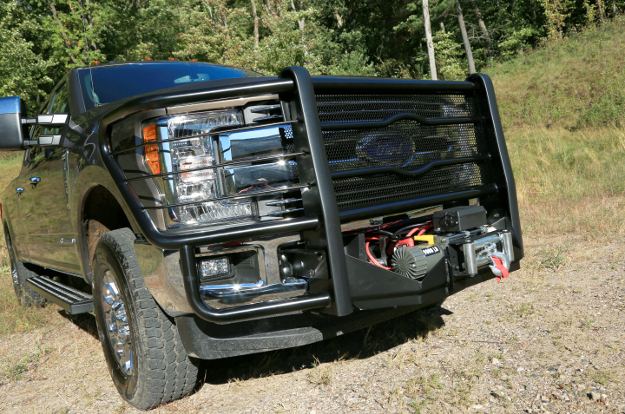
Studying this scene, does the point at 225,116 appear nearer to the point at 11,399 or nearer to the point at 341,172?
the point at 341,172

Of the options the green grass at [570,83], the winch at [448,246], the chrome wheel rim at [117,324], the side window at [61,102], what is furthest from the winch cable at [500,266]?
the green grass at [570,83]

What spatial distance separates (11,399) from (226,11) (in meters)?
19.4

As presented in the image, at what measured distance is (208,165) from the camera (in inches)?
85.4

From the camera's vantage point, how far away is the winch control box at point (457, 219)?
2.52 metres

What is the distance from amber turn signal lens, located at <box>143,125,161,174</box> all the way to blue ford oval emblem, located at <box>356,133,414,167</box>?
92 centimetres

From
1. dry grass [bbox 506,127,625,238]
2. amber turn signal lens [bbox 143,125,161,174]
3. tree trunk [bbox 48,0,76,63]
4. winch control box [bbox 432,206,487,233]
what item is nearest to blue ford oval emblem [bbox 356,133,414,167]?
winch control box [bbox 432,206,487,233]

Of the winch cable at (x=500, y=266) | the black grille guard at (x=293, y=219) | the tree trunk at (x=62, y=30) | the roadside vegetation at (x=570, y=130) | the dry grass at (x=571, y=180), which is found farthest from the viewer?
the tree trunk at (x=62, y=30)

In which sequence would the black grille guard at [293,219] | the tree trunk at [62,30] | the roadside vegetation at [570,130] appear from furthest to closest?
the tree trunk at [62,30], the roadside vegetation at [570,130], the black grille guard at [293,219]

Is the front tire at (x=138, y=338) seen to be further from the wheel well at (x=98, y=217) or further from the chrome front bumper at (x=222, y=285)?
the wheel well at (x=98, y=217)

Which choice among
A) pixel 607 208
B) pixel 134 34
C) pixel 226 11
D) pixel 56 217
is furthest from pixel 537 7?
pixel 56 217

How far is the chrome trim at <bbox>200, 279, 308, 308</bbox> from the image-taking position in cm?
207

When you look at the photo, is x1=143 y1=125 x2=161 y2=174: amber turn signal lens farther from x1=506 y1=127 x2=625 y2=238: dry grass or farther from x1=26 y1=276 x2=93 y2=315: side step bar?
x1=506 y1=127 x2=625 y2=238: dry grass

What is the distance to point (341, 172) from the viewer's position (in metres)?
2.28

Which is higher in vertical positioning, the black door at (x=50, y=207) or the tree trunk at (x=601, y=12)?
the tree trunk at (x=601, y=12)
